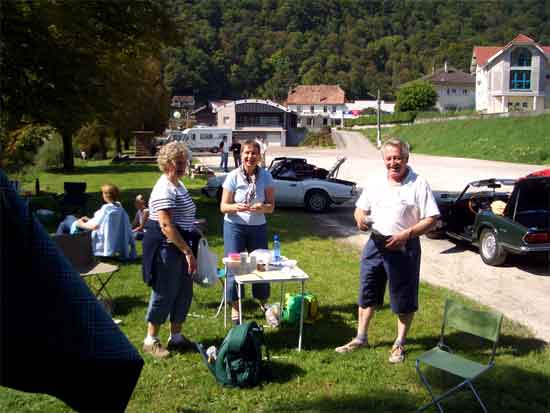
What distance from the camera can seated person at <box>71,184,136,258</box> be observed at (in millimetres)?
8297

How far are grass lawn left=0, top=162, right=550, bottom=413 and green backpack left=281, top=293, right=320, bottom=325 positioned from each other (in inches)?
4.9

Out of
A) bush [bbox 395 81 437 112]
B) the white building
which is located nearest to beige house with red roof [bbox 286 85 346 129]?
the white building

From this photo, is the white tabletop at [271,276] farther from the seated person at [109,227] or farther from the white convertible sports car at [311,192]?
the white convertible sports car at [311,192]

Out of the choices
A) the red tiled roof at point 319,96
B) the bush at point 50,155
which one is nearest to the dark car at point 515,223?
the bush at point 50,155

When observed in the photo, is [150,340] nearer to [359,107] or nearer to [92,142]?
[92,142]

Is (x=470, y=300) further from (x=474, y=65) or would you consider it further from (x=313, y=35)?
(x=313, y=35)

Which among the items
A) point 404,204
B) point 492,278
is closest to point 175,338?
point 404,204

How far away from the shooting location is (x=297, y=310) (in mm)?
5762

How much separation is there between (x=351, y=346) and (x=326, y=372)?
538 millimetres

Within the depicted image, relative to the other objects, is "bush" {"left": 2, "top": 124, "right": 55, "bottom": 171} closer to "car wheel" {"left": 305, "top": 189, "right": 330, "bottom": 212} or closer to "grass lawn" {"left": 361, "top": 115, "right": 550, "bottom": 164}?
"car wheel" {"left": 305, "top": 189, "right": 330, "bottom": 212}

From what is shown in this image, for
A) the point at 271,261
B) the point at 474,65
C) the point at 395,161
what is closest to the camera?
the point at 395,161

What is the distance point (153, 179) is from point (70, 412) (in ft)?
74.5

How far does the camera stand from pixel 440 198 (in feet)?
36.5

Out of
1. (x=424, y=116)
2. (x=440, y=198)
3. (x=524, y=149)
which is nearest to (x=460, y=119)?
(x=424, y=116)
